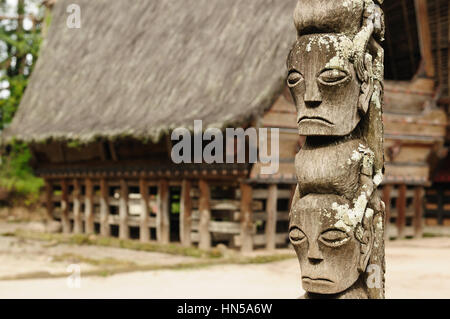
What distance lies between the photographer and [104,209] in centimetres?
1312

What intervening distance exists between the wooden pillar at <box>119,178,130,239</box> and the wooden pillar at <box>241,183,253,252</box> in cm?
335

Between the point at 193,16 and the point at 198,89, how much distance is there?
8.58ft

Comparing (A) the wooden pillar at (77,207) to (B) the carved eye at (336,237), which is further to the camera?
(A) the wooden pillar at (77,207)

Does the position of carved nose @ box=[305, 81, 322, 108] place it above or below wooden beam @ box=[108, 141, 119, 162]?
above

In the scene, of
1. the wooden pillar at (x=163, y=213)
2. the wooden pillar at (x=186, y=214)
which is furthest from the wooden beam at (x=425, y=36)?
the wooden pillar at (x=163, y=213)

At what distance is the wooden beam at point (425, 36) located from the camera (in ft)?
37.9

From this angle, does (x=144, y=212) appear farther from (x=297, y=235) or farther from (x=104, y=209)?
(x=297, y=235)

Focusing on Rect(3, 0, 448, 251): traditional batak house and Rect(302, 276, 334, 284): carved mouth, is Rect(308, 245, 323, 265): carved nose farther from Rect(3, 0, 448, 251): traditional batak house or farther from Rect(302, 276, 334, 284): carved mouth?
Rect(3, 0, 448, 251): traditional batak house

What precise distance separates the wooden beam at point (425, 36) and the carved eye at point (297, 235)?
914 centimetres

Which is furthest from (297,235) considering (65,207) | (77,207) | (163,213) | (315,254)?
(65,207)

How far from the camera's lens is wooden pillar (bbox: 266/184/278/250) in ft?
34.3

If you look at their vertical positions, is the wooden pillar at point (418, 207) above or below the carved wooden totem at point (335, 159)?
below

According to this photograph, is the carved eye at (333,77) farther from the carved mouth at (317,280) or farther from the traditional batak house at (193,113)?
the traditional batak house at (193,113)

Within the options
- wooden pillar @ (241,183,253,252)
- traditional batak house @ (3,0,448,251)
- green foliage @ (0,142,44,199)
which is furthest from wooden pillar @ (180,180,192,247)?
green foliage @ (0,142,44,199)
